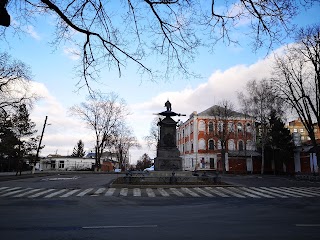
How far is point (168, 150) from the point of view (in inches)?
1101

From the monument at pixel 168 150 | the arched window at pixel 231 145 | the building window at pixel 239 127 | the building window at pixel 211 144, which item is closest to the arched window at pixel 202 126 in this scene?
the building window at pixel 211 144

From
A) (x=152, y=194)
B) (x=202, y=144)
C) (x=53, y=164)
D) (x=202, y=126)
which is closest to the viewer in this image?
(x=152, y=194)

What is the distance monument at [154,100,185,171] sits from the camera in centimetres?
2745

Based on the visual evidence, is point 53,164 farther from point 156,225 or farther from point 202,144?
point 156,225

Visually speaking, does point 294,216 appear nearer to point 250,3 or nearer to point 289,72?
point 250,3

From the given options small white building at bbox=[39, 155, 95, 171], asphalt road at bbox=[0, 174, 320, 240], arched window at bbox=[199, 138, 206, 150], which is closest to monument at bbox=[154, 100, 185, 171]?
asphalt road at bbox=[0, 174, 320, 240]

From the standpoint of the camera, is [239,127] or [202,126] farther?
[239,127]

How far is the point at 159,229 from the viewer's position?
734 centimetres

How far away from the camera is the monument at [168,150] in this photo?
27453 mm

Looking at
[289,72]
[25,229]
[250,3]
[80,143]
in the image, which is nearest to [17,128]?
[289,72]

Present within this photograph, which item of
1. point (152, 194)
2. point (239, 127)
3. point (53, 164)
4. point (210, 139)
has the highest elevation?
point (239, 127)

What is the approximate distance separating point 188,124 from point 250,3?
220 ft

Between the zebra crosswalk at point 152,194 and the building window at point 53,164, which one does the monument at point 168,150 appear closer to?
the zebra crosswalk at point 152,194

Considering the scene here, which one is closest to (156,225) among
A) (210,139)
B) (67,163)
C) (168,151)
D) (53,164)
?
(168,151)
